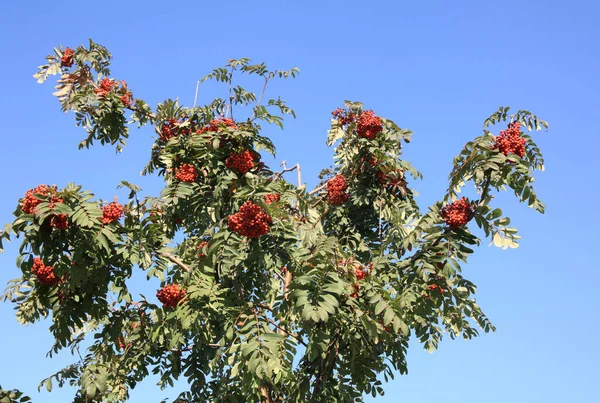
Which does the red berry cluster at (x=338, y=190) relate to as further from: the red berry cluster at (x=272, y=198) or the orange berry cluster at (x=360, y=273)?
the orange berry cluster at (x=360, y=273)

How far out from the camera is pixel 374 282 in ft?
26.7

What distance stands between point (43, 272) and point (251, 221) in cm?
294

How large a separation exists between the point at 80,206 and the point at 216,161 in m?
1.83

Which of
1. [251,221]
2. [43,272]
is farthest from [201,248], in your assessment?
[43,272]

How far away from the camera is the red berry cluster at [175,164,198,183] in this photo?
904 centimetres

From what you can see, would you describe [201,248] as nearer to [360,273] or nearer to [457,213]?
[360,273]

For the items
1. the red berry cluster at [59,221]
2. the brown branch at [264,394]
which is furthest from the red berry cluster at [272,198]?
the brown branch at [264,394]

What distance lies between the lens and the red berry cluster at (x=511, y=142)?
26.0 feet

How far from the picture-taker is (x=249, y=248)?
8148 mm

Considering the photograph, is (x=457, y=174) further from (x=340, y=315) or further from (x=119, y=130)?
(x=119, y=130)

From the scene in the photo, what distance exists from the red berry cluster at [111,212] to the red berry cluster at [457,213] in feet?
12.4

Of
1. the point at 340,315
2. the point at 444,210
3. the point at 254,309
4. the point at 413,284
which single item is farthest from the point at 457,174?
the point at 254,309

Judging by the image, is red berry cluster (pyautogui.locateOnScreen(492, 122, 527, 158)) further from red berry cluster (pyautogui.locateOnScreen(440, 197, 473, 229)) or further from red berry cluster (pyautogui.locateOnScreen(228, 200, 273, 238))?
red berry cluster (pyautogui.locateOnScreen(228, 200, 273, 238))

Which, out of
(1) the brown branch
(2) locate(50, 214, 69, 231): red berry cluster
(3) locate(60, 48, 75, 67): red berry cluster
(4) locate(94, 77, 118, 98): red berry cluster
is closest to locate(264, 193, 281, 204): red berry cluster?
(2) locate(50, 214, 69, 231): red berry cluster
